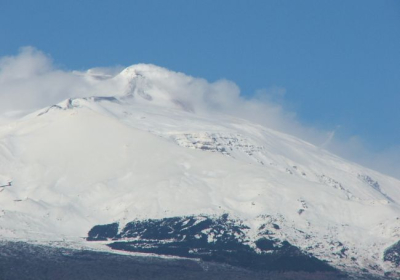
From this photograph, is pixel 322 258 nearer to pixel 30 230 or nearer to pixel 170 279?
pixel 170 279

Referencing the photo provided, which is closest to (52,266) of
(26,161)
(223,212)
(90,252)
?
(90,252)

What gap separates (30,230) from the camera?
17062 centimetres

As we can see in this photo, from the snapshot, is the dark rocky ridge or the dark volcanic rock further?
the dark rocky ridge

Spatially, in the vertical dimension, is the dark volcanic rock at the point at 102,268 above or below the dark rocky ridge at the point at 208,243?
below

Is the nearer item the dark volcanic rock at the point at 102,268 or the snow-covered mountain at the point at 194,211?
the dark volcanic rock at the point at 102,268

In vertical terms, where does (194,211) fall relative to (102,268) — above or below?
above

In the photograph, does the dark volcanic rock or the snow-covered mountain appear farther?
the snow-covered mountain

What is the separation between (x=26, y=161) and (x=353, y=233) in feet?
193

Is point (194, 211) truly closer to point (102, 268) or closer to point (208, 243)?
point (208, 243)

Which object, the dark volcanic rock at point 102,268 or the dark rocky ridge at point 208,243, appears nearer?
the dark volcanic rock at point 102,268

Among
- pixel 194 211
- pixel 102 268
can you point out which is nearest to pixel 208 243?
pixel 194 211

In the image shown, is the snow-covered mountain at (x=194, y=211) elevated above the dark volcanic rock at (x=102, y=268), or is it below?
above

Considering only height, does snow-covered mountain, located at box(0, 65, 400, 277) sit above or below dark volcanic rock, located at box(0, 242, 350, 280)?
above

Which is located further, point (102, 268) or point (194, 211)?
point (194, 211)
